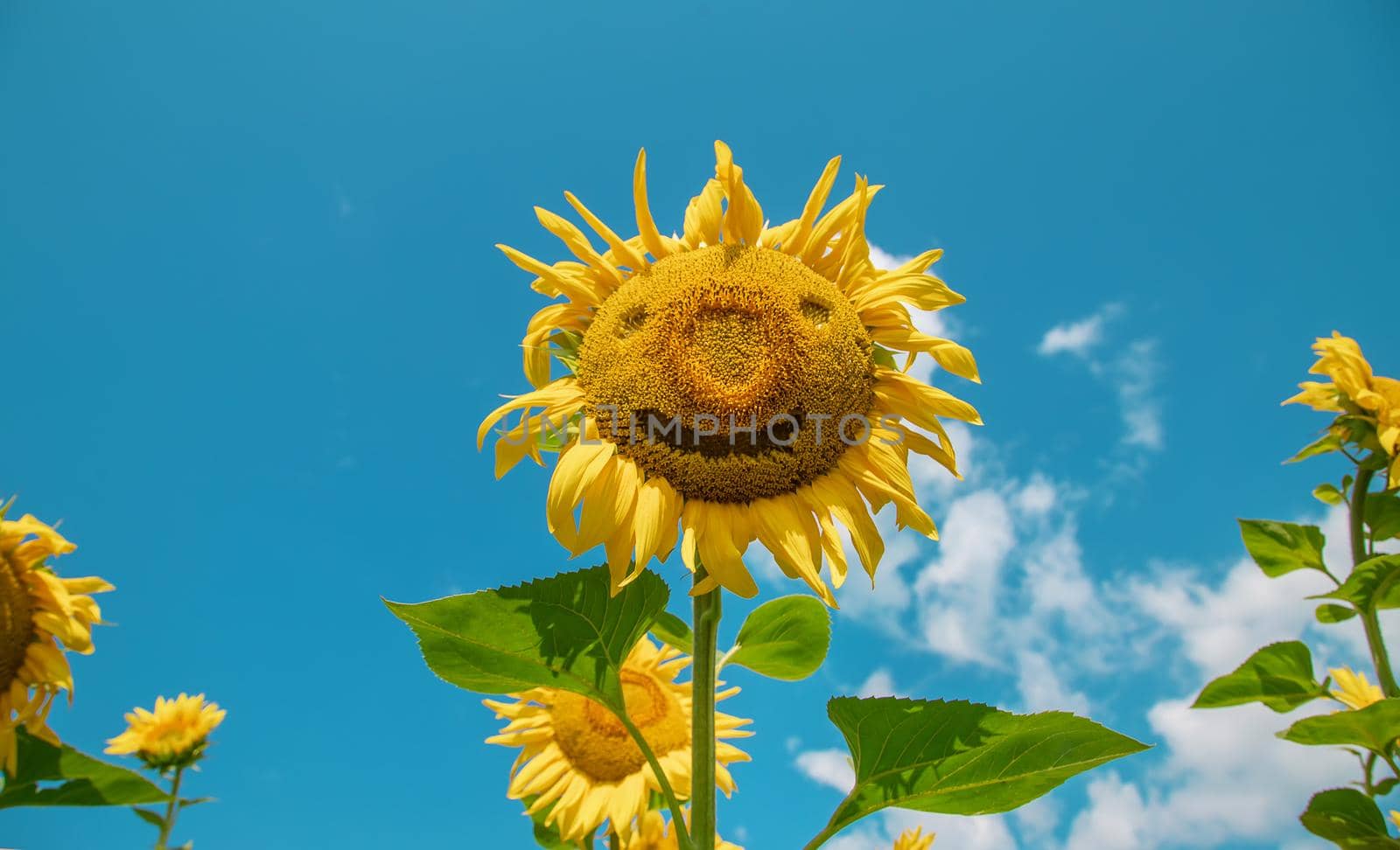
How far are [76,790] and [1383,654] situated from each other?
5.98m

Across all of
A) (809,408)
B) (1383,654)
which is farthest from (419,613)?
(1383,654)

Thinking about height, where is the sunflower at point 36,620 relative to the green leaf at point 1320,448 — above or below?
below

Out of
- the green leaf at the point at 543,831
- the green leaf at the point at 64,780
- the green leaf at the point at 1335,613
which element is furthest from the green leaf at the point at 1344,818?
the green leaf at the point at 64,780

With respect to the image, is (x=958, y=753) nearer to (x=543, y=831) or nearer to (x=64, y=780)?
(x=543, y=831)

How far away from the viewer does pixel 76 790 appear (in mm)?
3713

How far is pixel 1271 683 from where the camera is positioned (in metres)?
4.99

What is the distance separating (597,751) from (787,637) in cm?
126

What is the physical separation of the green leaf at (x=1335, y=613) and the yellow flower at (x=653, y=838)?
345 centimetres

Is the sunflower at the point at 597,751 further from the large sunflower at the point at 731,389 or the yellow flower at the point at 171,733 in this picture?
the yellow flower at the point at 171,733

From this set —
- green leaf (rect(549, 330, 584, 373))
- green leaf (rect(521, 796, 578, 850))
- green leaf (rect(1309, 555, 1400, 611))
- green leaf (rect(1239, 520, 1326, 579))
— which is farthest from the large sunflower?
green leaf (rect(1239, 520, 1326, 579))

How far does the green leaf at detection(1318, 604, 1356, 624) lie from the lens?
5.04 m

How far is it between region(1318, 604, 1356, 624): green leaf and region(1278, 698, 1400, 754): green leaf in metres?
0.77

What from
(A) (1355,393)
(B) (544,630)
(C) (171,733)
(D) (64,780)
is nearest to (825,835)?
(B) (544,630)

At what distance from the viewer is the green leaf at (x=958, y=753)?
2.53 meters
